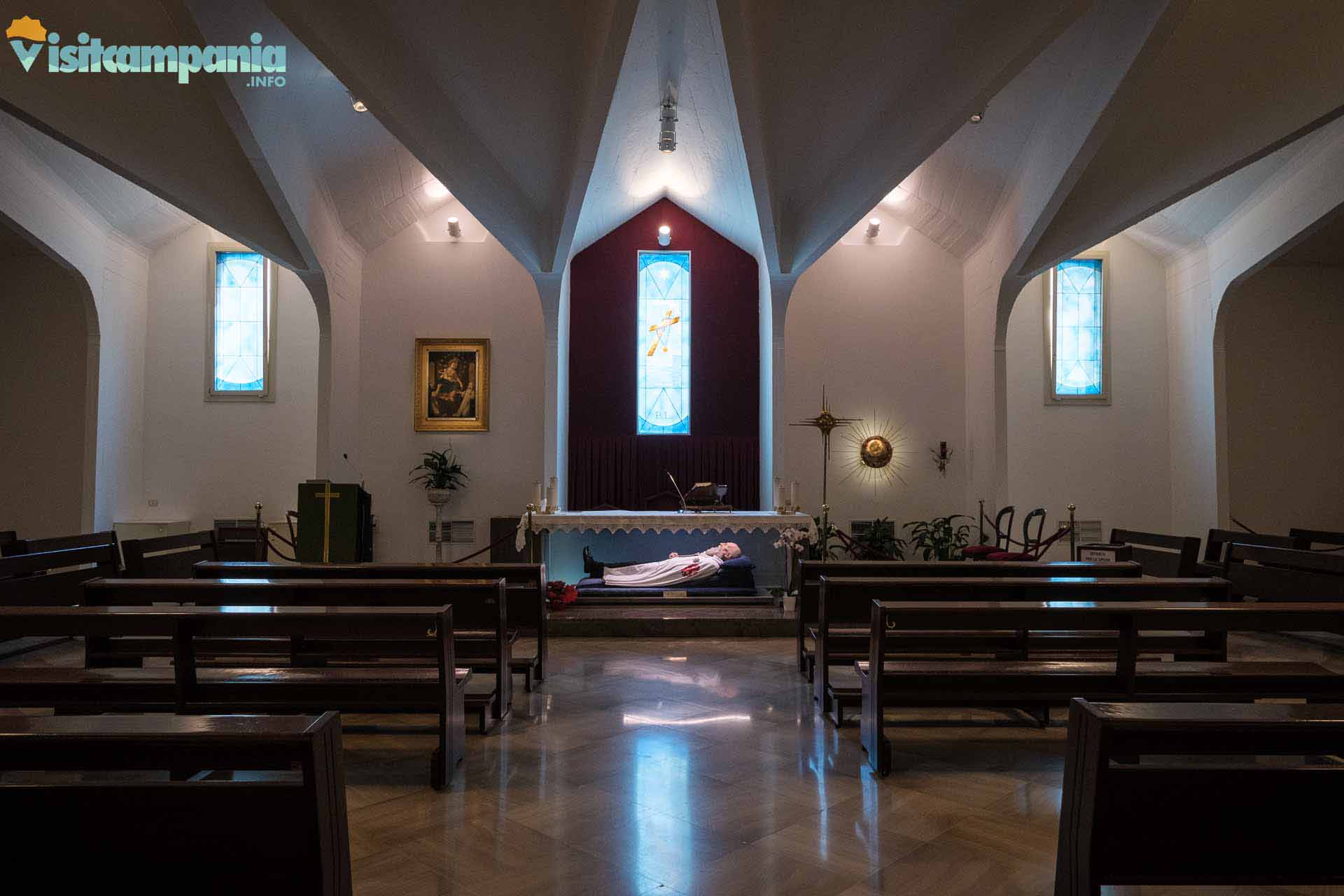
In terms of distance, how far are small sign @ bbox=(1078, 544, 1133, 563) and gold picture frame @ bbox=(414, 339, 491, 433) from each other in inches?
274

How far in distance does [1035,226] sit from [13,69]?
7917mm

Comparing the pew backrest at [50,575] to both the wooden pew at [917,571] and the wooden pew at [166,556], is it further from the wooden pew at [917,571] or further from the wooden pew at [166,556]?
the wooden pew at [917,571]

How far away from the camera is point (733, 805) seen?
10.0ft

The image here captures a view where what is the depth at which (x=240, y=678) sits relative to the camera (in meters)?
3.34

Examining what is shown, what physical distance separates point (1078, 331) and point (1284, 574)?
557 centimetres

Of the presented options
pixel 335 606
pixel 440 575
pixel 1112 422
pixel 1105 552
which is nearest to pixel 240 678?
pixel 335 606

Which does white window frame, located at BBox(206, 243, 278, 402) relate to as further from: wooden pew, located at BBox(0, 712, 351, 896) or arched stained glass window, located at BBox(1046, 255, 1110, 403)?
wooden pew, located at BBox(0, 712, 351, 896)

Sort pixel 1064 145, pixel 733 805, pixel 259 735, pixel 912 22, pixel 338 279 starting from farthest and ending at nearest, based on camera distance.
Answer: pixel 338 279 < pixel 1064 145 < pixel 912 22 < pixel 733 805 < pixel 259 735

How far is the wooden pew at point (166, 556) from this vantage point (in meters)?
5.45

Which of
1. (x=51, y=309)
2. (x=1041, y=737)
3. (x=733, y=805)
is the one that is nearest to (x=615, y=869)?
(x=733, y=805)

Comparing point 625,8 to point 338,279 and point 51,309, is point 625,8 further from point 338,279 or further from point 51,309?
point 51,309

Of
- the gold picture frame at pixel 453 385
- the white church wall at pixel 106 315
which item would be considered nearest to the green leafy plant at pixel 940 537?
the gold picture frame at pixel 453 385

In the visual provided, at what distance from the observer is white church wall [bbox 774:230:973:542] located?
1124 cm

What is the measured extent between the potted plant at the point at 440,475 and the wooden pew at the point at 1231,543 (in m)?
7.94
